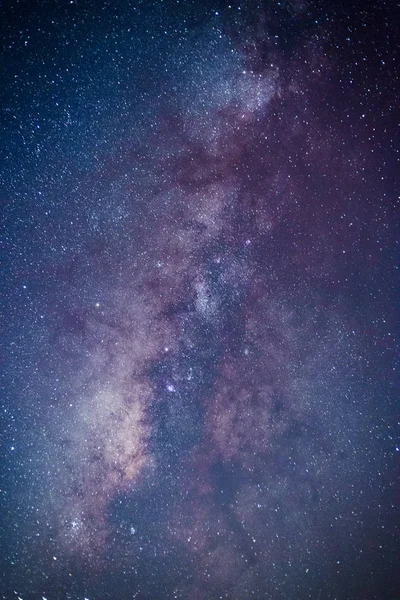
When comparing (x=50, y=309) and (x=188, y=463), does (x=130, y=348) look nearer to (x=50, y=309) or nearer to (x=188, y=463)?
(x=50, y=309)

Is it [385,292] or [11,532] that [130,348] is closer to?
[11,532]

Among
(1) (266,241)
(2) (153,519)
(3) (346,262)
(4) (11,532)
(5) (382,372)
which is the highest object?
(1) (266,241)

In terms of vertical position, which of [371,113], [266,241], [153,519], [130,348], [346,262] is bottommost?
[153,519]

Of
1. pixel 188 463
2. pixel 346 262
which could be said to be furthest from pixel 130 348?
pixel 346 262

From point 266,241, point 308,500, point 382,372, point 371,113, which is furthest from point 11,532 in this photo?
point 371,113

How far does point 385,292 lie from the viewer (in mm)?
3174

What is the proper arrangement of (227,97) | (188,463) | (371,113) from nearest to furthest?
(227,97), (188,463), (371,113)

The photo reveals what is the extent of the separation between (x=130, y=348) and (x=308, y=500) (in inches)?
82.8

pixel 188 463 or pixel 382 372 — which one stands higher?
pixel 382 372

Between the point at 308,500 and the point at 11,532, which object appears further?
the point at 308,500

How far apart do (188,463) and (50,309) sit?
167 centimetres

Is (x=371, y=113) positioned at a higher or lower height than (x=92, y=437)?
higher

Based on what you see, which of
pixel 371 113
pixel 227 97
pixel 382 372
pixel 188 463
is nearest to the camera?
pixel 227 97

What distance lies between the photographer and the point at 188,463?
2.69 m
